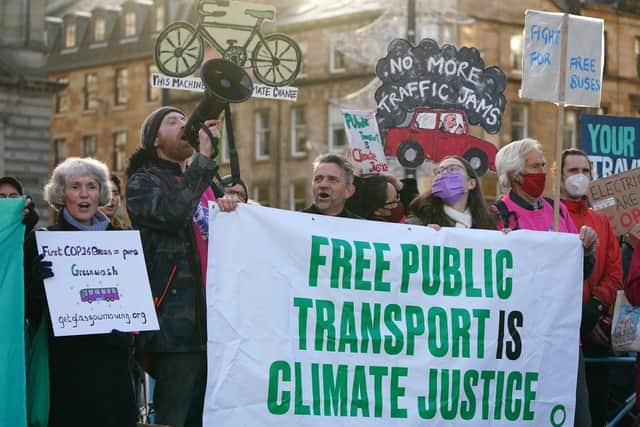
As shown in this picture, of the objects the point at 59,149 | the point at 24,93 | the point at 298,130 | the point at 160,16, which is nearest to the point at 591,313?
the point at 24,93

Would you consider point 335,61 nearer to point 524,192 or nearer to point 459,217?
point 524,192

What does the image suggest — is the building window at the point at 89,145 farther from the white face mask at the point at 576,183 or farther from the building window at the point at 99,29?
the white face mask at the point at 576,183

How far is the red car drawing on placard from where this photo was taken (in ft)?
42.1

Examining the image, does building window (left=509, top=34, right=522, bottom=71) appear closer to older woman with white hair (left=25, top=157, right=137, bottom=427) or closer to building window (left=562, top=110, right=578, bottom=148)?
building window (left=562, top=110, right=578, bottom=148)

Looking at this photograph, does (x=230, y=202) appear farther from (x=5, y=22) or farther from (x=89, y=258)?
(x=5, y=22)

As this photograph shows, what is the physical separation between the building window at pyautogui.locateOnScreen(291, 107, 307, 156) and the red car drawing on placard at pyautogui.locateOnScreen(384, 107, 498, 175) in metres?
45.5

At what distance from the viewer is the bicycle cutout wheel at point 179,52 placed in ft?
39.0

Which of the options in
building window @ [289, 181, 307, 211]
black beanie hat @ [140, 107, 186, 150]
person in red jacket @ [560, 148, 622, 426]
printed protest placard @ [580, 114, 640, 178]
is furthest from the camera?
building window @ [289, 181, 307, 211]

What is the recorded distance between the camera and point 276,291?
27.3 feet

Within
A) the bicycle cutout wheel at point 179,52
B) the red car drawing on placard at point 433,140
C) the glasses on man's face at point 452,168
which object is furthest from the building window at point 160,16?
the glasses on man's face at point 452,168

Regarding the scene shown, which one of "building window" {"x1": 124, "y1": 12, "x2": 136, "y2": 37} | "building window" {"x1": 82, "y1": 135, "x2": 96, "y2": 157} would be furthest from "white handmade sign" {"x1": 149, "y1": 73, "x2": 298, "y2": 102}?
"building window" {"x1": 124, "y1": 12, "x2": 136, "y2": 37}

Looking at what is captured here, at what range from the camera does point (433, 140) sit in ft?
42.2

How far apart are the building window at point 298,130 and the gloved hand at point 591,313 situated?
48.7 meters

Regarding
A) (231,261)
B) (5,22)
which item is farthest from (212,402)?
(5,22)
